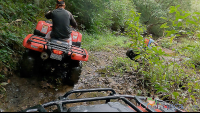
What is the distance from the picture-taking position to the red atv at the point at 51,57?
9.77 ft

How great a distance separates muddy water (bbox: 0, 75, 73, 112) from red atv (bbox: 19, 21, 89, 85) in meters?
0.20

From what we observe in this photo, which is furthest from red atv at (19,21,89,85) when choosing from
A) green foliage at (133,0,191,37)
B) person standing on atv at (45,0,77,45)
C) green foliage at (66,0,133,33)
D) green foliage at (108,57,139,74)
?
green foliage at (133,0,191,37)

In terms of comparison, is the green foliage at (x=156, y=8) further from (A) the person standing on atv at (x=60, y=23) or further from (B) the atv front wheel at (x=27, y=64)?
(B) the atv front wheel at (x=27, y=64)

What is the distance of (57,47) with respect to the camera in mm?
3000

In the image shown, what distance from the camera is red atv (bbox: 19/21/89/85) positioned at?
2977 millimetres

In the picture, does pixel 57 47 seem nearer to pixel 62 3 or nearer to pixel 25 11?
pixel 62 3

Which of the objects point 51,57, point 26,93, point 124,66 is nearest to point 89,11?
point 124,66

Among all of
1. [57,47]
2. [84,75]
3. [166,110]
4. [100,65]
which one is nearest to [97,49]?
[100,65]

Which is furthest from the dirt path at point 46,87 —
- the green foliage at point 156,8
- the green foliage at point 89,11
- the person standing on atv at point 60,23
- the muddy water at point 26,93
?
the green foliage at point 156,8

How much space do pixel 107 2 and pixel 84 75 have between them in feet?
21.8

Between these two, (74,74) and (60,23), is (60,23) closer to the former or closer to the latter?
(60,23)

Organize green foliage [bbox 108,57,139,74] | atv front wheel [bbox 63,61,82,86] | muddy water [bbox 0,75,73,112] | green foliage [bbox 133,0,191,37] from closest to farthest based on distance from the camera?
1. muddy water [bbox 0,75,73,112]
2. atv front wheel [bbox 63,61,82,86]
3. green foliage [bbox 108,57,139,74]
4. green foliage [bbox 133,0,191,37]

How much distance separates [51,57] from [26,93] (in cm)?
97

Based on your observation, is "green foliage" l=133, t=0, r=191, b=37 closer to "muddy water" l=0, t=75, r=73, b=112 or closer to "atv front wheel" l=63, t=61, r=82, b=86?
"atv front wheel" l=63, t=61, r=82, b=86
